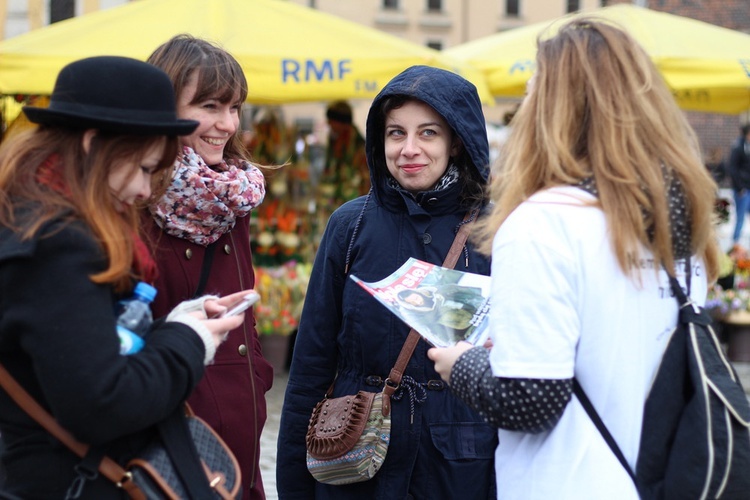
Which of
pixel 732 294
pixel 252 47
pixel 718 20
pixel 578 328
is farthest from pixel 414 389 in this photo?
pixel 718 20

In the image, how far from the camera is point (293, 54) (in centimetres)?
629

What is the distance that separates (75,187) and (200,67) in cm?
98

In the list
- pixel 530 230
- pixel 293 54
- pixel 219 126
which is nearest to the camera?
pixel 530 230

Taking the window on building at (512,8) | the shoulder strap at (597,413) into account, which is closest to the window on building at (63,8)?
the shoulder strap at (597,413)

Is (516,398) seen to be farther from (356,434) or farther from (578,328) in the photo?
(356,434)

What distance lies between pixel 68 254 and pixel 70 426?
12.0 inches

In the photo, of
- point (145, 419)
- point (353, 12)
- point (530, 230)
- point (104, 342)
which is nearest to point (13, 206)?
point (104, 342)

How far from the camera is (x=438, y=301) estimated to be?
90.5 inches

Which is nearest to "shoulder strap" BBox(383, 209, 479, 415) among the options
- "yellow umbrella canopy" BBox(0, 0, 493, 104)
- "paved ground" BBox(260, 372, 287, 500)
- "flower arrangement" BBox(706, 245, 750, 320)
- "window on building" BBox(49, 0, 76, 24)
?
"paved ground" BBox(260, 372, 287, 500)

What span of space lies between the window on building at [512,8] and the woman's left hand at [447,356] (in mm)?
32853

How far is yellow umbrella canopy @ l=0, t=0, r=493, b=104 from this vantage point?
6.01 meters

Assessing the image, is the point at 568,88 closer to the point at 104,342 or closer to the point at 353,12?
the point at 104,342

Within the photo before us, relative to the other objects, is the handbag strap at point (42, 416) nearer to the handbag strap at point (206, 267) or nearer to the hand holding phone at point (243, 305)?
the hand holding phone at point (243, 305)

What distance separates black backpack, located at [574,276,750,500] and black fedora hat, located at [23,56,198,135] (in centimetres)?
99
